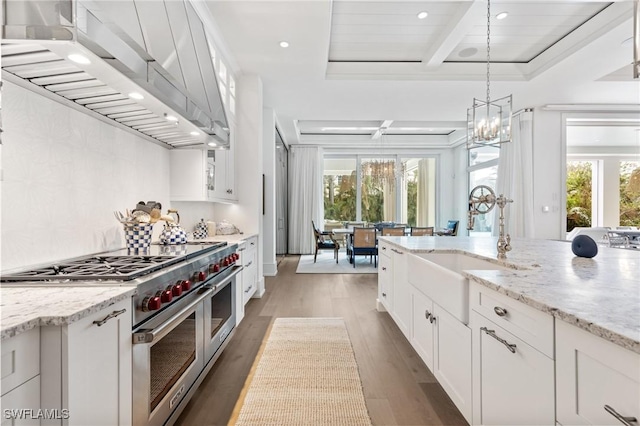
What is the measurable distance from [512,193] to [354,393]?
559 centimetres

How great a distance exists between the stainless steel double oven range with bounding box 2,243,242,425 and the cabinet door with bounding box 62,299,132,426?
5 centimetres

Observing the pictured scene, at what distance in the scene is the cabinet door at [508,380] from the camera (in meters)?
0.93

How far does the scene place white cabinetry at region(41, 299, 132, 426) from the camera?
868 millimetres

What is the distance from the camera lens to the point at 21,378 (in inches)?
31.7

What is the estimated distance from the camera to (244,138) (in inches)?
159

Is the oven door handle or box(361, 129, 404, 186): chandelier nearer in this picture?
the oven door handle

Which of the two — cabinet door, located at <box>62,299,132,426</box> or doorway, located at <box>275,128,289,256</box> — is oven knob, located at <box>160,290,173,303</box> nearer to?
cabinet door, located at <box>62,299,132,426</box>

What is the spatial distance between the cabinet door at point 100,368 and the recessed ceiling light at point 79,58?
3.17ft

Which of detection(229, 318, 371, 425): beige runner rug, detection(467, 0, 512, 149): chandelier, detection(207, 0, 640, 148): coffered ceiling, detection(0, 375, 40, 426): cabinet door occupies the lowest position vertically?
detection(229, 318, 371, 425): beige runner rug

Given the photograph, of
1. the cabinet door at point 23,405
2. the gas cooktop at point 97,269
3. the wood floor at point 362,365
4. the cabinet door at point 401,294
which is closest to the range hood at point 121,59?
the gas cooktop at point 97,269

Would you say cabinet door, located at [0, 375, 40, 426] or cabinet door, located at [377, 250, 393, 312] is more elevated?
cabinet door, located at [0, 375, 40, 426]

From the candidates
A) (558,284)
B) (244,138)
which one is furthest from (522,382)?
(244,138)

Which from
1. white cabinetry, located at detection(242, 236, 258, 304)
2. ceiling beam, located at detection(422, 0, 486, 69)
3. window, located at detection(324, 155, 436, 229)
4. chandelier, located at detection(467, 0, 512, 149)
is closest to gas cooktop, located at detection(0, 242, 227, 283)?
white cabinetry, located at detection(242, 236, 258, 304)

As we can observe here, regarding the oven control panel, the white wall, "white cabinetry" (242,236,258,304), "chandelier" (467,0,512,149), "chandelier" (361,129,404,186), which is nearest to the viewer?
the oven control panel
